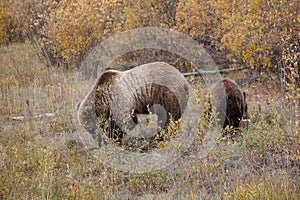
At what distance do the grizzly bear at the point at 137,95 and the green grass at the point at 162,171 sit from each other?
68cm

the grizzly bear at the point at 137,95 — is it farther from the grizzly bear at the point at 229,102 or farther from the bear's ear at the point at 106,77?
the grizzly bear at the point at 229,102

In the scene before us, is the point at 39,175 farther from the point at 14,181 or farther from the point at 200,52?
the point at 200,52

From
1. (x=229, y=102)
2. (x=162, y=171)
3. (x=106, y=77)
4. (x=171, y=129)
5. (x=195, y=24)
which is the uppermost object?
(x=195, y=24)

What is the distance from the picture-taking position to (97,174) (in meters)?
4.79

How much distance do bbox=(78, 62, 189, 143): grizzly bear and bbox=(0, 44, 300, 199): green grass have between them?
0.68 m

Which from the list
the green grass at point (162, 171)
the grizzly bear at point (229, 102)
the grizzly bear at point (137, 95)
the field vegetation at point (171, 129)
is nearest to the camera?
the green grass at point (162, 171)

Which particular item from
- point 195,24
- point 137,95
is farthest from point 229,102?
point 195,24

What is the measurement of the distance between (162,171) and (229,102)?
1827 mm

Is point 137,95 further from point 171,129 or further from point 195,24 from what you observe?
point 195,24

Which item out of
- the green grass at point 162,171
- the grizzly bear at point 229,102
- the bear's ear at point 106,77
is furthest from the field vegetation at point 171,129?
the bear's ear at point 106,77

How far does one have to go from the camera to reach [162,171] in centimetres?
441

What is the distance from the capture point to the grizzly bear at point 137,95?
5.30m

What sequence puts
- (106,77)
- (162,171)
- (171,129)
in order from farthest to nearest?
(106,77)
(162,171)
(171,129)

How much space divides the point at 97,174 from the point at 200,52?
22.5ft
